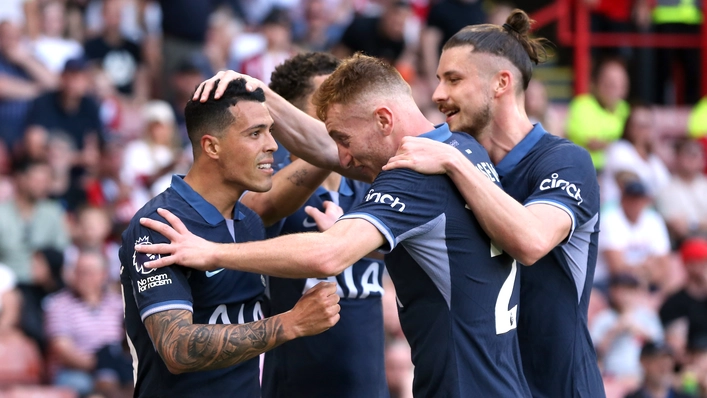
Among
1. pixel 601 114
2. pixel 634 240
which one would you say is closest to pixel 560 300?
pixel 634 240

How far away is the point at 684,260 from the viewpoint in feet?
34.3

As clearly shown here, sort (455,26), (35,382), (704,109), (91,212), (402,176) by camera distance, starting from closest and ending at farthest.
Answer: (402,176) < (35,382) < (91,212) < (455,26) < (704,109)

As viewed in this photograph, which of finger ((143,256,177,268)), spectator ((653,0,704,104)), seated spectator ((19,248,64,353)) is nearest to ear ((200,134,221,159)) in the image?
finger ((143,256,177,268))

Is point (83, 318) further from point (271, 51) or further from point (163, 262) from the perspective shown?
point (163, 262)

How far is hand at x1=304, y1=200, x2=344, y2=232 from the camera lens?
4.85 m

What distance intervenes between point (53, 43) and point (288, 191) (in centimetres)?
713

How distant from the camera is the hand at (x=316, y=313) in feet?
13.1

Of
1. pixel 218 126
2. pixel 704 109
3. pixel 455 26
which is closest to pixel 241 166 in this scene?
pixel 218 126

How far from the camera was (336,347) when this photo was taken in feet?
16.7

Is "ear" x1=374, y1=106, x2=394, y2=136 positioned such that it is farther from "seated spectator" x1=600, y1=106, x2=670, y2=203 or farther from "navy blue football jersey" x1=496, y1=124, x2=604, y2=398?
"seated spectator" x1=600, y1=106, x2=670, y2=203

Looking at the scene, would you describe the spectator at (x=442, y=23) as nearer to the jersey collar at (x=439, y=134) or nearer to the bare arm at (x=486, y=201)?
the jersey collar at (x=439, y=134)

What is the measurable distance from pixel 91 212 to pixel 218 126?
5115mm

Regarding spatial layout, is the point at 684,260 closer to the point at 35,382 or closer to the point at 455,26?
the point at 455,26

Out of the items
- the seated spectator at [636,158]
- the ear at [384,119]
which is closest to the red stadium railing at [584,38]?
the seated spectator at [636,158]
